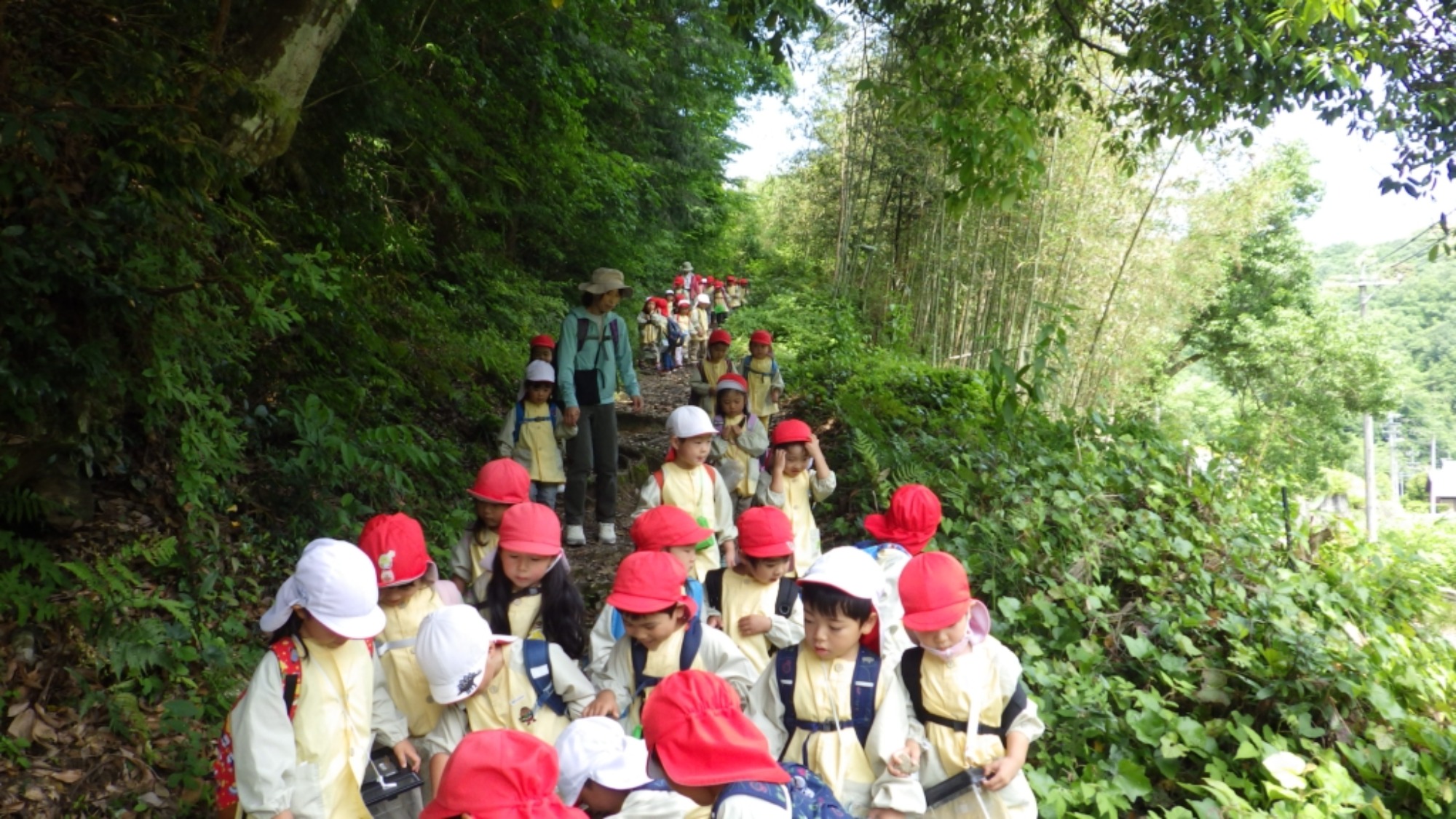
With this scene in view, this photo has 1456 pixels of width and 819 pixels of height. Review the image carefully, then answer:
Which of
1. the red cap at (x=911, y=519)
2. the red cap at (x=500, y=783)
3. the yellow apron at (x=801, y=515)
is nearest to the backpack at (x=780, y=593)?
→ the red cap at (x=911, y=519)

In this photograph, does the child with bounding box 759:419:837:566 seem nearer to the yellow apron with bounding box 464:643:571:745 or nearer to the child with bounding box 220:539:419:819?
the yellow apron with bounding box 464:643:571:745

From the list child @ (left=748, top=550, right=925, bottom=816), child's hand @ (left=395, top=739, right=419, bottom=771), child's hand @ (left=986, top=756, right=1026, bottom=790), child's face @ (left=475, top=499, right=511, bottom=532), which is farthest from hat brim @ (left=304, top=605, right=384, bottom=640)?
child's hand @ (left=986, top=756, right=1026, bottom=790)

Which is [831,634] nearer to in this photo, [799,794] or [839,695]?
[839,695]

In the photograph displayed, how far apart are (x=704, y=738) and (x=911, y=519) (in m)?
2.16

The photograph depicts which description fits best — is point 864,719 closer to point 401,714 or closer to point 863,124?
point 401,714

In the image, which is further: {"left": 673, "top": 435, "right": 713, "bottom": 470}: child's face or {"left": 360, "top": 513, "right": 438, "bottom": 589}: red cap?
{"left": 673, "top": 435, "right": 713, "bottom": 470}: child's face

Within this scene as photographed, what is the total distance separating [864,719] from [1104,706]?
5.88 feet

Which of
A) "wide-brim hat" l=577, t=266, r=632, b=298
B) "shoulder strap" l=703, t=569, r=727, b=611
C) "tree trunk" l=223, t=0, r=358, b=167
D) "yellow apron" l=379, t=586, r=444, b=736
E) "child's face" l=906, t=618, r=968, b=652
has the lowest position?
"yellow apron" l=379, t=586, r=444, b=736

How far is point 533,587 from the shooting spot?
3295mm

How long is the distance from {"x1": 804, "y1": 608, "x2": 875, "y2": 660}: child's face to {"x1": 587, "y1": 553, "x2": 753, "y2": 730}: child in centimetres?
40

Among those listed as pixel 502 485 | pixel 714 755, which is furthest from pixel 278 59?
pixel 714 755

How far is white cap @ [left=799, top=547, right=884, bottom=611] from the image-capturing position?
2.73 metres

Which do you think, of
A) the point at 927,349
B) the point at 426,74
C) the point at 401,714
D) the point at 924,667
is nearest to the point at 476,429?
the point at 426,74

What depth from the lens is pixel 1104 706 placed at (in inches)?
157
